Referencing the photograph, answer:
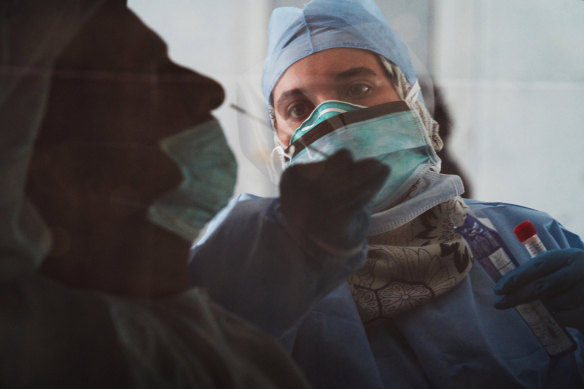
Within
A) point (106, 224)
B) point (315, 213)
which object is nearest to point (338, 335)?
point (315, 213)

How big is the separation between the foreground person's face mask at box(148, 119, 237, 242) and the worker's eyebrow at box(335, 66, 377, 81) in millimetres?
489

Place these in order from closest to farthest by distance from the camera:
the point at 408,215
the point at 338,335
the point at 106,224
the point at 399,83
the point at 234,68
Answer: the point at 106,224 → the point at 234,68 → the point at 338,335 → the point at 408,215 → the point at 399,83

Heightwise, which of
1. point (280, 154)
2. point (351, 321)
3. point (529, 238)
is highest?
point (280, 154)

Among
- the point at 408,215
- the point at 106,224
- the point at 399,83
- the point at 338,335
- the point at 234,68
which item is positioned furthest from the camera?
the point at 399,83

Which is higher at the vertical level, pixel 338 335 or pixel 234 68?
pixel 234 68

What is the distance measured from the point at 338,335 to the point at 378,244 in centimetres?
22

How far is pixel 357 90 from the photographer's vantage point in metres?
0.92

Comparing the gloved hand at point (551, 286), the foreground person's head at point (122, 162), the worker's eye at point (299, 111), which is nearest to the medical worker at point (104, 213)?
the foreground person's head at point (122, 162)

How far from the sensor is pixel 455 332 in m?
0.82

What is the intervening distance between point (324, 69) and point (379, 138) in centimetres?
25

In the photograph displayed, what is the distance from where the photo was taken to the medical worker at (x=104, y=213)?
0.38 metres

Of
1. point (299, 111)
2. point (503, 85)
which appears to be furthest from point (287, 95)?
point (503, 85)

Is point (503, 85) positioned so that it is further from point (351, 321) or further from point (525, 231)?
point (351, 321)

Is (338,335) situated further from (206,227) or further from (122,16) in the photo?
(122,16)
